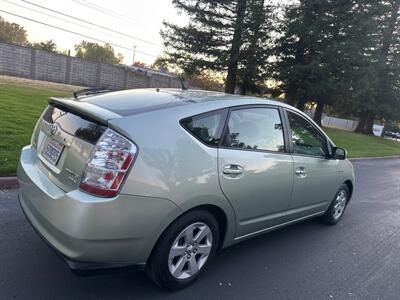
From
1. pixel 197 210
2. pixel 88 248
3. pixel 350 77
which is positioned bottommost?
pixel 88 248

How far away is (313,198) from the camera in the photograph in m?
4.52

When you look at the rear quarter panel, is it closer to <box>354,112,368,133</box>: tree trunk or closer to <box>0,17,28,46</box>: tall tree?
<box>354,112,368,133</box>: tree trunk

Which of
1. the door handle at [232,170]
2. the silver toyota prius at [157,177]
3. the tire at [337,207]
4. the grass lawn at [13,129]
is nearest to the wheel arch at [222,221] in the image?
the silver toyota prius at [157,177]

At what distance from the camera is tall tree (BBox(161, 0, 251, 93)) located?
73.7 ft

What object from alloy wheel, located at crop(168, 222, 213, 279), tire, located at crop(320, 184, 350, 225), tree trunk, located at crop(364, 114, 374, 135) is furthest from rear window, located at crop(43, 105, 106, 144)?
tree trunk, located at crop(364, 114, 374, 135)

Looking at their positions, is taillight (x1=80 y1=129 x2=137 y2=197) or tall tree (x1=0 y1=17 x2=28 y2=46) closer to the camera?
taillight (x1=80 y1=129 x2=137 y2=197)

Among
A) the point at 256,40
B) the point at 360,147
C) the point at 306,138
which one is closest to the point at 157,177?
the point at 306,138

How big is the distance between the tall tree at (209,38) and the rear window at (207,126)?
1987cm

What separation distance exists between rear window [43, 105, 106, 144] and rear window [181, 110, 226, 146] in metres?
0.69

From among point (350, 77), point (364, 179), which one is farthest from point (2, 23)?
point (364, 179)

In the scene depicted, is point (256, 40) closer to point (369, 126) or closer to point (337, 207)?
point (337, 207)

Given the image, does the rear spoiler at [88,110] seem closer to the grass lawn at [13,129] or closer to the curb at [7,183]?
the curb at [7,183]

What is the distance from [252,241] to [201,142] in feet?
6.12

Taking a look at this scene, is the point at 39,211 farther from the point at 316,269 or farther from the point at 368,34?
the point at 368,34
